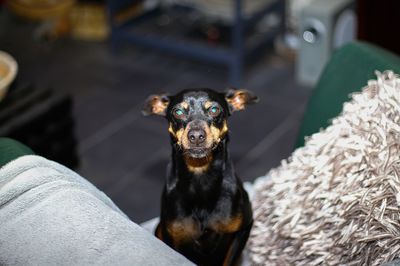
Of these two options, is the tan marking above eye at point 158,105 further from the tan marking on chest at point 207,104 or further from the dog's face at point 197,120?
the tan marking on chest at point 207,104

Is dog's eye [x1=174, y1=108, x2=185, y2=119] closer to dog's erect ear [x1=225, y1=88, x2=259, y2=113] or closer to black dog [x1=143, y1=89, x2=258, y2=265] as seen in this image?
black dog [x1=143, y1=89, x2=258, y2=265]

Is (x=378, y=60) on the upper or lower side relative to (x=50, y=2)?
upper

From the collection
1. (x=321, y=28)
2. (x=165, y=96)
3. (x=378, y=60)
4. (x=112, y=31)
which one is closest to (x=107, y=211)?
(x=165, y=96)

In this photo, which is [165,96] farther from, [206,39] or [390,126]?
[206,39]

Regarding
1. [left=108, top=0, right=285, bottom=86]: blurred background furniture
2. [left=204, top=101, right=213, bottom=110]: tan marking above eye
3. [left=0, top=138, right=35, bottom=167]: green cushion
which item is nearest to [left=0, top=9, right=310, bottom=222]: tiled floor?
[left=108, top=0, right=285, bottom=86]: blurred background furniture

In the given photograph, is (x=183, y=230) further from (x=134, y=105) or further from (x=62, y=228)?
(x=134, y=105)

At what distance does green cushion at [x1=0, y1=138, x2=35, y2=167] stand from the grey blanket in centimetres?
17

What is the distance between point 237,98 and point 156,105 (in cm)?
21

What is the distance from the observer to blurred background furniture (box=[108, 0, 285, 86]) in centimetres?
429

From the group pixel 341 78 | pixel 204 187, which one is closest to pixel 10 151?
pixel 204 187

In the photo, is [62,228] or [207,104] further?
[207,104]

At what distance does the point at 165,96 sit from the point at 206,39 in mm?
2677

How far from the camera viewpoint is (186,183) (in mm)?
1840

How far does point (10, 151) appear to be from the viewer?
1907 mm
